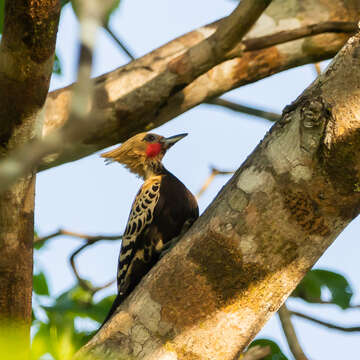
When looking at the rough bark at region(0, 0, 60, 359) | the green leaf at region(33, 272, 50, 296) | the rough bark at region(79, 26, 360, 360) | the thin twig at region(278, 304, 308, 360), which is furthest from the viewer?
the green leaf at region(33, 272, 50, 296)

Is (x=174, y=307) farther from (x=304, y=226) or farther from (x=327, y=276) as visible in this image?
(x=327, y=276)

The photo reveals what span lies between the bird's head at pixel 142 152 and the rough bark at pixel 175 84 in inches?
24.3

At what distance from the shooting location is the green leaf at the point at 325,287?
416cm

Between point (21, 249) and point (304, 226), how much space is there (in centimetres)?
138

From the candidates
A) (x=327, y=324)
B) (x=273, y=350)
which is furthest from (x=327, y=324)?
(x=273, y=350)

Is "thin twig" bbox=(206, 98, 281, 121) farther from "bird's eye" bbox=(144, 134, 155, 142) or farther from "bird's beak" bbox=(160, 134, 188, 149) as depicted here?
"bird's eye" bbox=(144, 134, 155, 142)

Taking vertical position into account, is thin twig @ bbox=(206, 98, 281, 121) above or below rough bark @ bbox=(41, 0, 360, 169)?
below

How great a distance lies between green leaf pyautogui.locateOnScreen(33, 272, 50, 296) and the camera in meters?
4.30

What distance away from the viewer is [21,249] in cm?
320

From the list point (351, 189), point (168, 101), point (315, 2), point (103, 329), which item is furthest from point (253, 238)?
point (315, 2)

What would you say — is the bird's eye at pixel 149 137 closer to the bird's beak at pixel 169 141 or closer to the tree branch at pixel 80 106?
the bird's beak at pixel 169 141

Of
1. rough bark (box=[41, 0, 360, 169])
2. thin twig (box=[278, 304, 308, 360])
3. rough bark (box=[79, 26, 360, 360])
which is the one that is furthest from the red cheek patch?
rough bark (box=[79, 26, 360, 360])

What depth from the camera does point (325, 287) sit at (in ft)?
14.2

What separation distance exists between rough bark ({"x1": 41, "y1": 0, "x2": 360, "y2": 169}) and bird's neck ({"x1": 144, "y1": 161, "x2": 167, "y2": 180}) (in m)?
0.61
